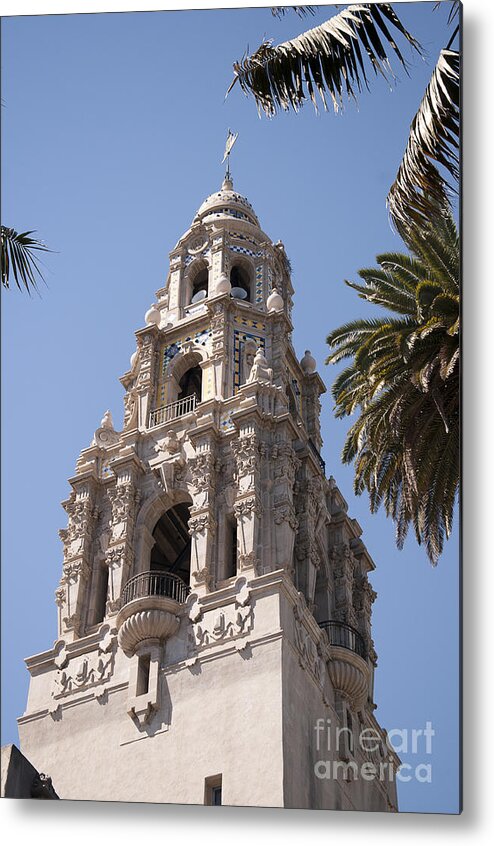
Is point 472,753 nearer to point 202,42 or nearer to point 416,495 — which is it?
point 416,495

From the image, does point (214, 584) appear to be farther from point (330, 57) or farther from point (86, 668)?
point (330, 57)

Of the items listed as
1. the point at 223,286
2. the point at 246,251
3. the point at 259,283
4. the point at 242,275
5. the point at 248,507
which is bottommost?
the point at 248,507

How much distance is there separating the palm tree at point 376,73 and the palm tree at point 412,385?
659 mm

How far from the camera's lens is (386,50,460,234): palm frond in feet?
54.1

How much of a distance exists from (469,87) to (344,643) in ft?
40.9

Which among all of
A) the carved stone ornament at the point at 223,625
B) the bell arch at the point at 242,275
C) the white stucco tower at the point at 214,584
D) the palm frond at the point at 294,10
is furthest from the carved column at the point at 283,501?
the palm frond at the point at 294,10

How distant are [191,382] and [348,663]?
884 cm

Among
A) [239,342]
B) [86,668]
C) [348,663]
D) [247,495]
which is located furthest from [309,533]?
[239,342]

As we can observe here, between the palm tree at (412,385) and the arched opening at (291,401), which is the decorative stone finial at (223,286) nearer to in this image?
the arched opening at (291,401)

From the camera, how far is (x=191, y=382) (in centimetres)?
3195

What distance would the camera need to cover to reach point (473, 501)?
15633mm

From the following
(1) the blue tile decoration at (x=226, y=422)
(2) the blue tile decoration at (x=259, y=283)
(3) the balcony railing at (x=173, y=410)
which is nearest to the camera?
(1) the blue tile decoration at (x=226, y=422)

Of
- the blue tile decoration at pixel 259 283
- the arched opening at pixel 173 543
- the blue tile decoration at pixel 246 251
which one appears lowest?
the arched opening at pixel 173 543

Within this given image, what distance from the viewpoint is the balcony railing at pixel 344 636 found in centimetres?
2606
